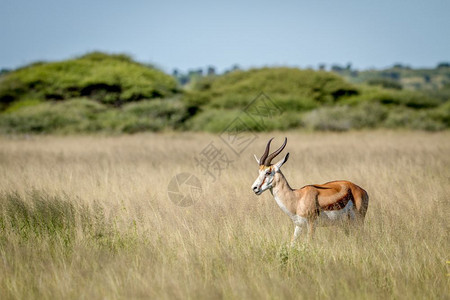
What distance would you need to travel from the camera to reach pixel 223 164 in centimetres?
1148

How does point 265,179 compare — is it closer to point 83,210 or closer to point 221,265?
point 221,265

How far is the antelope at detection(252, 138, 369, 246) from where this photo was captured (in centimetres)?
496

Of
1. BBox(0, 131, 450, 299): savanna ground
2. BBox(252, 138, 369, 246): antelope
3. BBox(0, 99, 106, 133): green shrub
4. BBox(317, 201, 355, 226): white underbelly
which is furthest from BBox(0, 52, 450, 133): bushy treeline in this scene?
BBox(317, 201, 355, 226): white underbelly

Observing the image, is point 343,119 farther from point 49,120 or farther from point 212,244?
point 212,244

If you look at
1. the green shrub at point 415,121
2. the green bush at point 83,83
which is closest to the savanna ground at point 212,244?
the green shrub at point 415,121

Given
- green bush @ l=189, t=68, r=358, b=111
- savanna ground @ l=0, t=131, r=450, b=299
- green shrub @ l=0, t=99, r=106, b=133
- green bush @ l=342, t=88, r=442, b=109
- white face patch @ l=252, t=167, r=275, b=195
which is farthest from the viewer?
green bush @ l=342, t=88, r=442, b=109

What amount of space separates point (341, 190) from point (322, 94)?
32824 millimetres

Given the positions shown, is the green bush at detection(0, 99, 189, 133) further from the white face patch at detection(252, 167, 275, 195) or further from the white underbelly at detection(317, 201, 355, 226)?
the white underbelly at detection(317, 201, 355, 226)

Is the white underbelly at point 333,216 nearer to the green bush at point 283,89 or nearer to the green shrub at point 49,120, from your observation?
the green shrub at point 49,120

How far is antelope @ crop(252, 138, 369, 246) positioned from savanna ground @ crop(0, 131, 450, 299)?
24cm

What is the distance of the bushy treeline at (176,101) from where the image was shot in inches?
1001

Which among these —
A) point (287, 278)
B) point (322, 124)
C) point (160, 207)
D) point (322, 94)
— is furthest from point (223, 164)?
point (322, 94)

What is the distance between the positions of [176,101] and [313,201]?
26904 millimetres

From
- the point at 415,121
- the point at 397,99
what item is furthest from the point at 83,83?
the point at 397,99
